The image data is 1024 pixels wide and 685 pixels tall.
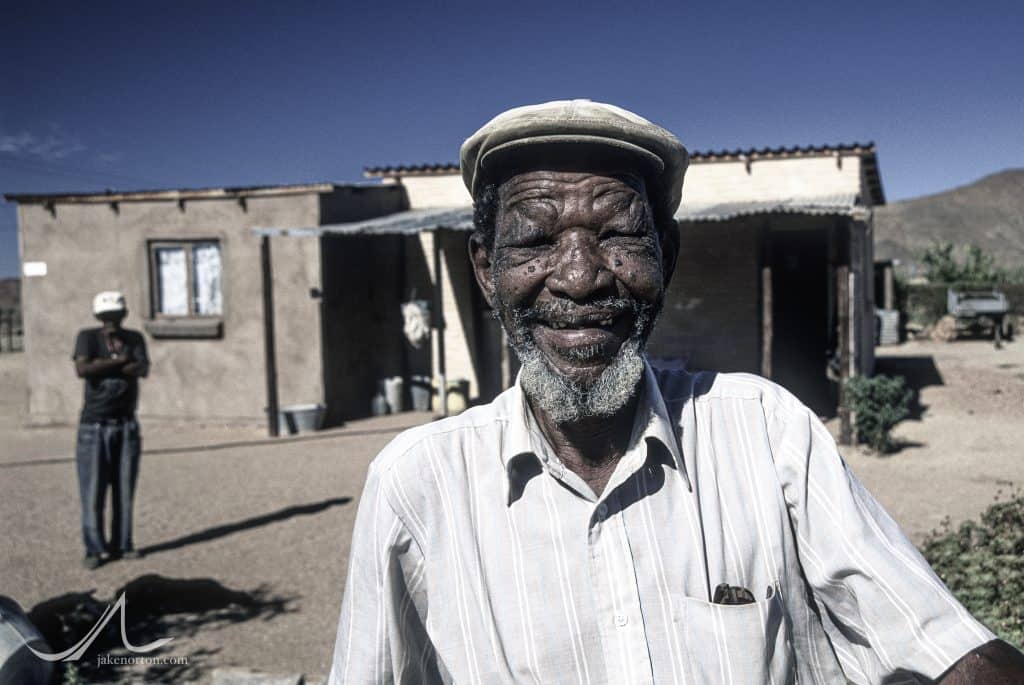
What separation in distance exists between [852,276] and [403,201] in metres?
6.99

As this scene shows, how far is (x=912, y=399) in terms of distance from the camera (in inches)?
465

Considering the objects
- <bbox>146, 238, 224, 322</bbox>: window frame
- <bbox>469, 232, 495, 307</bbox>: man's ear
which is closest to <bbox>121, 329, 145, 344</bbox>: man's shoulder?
<bbox>469, 232, 495, 307</bbox>: man's ear

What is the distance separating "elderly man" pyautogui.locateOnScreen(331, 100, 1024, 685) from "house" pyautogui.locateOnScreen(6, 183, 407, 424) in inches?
390

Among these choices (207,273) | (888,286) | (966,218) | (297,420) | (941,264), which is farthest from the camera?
(966,218)

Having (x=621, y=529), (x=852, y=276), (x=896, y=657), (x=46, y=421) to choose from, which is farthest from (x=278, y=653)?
(x=46, y=421)

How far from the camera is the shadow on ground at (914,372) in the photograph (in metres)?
11.3

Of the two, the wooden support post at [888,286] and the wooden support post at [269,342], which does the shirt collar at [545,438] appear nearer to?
the wooden support post at [269,342]

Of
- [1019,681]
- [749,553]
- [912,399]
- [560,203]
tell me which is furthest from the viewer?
[912,399]

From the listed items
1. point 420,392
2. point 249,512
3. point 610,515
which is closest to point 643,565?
point 610,515

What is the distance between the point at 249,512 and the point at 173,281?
19.2 ft

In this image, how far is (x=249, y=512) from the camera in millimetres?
6879

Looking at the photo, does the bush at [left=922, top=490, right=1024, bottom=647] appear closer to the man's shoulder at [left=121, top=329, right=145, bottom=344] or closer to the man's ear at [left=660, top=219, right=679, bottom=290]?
the man's ear at [left=660, top=219, right=679, bottom=290]

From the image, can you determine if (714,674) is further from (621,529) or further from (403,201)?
(403,201)

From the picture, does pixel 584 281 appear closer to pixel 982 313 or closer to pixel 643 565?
pixel 643 565
